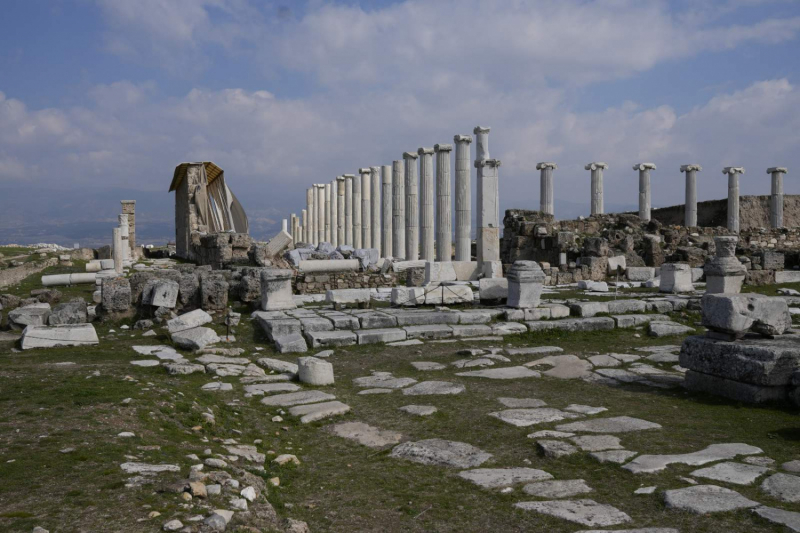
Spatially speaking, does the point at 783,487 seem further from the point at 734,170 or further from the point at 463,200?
the point at 734,170

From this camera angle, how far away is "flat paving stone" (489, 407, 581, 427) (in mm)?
5985

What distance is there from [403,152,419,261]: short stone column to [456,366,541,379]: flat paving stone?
1856 centimetres

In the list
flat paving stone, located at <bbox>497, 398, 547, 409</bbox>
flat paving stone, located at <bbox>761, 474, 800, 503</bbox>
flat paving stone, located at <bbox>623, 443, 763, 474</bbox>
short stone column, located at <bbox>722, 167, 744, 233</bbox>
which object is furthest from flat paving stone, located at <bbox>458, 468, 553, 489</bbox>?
short stone column, located at <bbox>722, 167, 744, 233</bbox>

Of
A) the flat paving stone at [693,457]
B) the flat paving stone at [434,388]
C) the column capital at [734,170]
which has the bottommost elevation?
the flat paving stone at [693,457]

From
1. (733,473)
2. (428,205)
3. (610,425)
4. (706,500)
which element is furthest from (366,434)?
(428,205)

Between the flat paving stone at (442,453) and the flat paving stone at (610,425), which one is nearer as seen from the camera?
the flat paving stone at (442,453)

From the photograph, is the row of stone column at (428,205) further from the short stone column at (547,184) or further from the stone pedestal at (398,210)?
the short stone column at (547,184)

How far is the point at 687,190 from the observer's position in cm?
3388

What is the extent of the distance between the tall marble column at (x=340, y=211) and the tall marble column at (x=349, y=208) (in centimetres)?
80

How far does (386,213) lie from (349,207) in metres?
8.25

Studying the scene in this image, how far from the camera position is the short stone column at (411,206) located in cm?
2706

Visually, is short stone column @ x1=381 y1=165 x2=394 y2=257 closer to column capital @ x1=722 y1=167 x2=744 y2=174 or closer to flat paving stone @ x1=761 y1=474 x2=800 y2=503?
column capital @ x1=722 y1=167 x2=744 y2=174

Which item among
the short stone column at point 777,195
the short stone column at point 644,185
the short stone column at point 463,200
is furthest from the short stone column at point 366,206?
the short stone column at point 777,195

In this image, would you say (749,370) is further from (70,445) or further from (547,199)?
(547,199)
